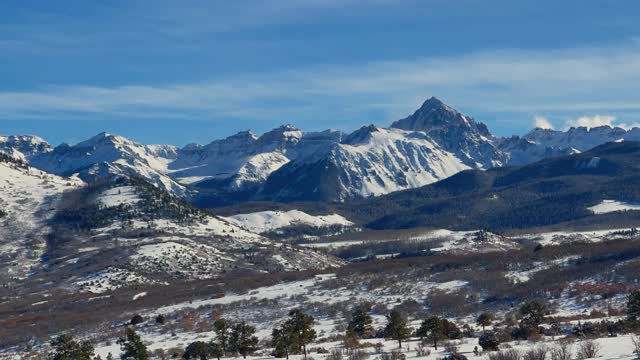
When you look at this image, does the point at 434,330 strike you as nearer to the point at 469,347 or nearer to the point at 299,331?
the point at 469,347

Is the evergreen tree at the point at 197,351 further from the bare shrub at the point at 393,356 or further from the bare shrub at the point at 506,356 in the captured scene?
the bare shrub at the point at 506,356

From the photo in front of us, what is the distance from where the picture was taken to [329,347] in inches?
3371

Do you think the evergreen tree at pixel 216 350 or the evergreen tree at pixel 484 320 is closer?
the evergreen tree at pixel 216 350

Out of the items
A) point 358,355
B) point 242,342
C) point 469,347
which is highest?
point 242,342

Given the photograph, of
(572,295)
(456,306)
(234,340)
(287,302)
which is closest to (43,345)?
(287,302)

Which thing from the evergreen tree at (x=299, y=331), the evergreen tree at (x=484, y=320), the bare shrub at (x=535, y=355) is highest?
the evergreen tree at (x=299, y=331)

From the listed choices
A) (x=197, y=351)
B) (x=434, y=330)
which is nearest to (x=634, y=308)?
(x=434, y=330)

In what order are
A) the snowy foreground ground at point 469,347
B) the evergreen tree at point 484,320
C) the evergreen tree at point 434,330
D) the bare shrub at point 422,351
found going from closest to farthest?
the snowy foreground ground at point 469,347
the bare shrub at point 422,351
the evergreen tree at point 434,330
the evergreen tree at point 484,320

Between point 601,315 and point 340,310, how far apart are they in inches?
1773

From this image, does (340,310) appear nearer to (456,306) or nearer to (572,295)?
(456,306)

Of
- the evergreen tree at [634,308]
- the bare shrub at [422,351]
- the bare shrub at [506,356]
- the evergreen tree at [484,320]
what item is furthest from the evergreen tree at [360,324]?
the bare shrub at [506,356]

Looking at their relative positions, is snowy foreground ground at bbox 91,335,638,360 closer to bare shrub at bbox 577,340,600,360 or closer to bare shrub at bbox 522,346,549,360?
bare shrub at bbox 577,340,600,360

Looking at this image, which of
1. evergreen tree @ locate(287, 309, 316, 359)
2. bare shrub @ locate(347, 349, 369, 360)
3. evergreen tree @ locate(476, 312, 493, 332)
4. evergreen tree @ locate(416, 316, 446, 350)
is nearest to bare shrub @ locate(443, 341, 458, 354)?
evergreen tree @ locate(416, 316, 446, 350)

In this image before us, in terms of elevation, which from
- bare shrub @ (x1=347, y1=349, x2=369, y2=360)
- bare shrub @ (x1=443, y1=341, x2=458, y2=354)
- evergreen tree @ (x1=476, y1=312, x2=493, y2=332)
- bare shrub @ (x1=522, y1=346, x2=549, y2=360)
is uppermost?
bare shrub @ (x1=522, y1=346, x2=549, y2=360)
